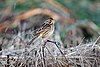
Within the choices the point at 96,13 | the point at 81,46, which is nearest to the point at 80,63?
the point at 81,46

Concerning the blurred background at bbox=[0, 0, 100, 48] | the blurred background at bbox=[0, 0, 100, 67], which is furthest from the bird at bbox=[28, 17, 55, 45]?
the blurred background at bbox=[0, 0, 100, 48]

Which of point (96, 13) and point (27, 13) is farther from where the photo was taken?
point (96, 13)

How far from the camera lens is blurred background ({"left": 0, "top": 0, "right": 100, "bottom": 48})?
6.61 meters

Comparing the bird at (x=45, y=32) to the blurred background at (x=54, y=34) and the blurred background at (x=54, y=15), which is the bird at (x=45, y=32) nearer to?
the blurred background at (x=54, y=34)

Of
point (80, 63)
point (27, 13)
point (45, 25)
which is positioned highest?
point (27, 13)

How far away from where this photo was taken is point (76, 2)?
8.14m

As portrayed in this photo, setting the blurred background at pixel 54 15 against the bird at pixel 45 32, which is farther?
the blurred background at pixel 54 15

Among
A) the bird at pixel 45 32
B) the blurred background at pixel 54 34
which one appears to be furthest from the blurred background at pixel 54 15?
the bird at pixel 45 32

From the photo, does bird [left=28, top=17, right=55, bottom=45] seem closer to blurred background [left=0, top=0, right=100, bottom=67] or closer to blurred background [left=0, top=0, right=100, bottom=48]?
blurred background [left=0, top=0, right=100, bottom=67]

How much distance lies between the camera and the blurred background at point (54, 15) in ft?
21.7

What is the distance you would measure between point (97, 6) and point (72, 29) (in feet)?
5.85

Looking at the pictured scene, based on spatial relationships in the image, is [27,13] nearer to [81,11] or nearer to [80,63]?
[81,11]

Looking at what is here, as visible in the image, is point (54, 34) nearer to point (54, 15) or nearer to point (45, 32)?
point (45, 32)

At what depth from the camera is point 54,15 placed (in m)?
7.18
